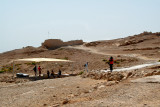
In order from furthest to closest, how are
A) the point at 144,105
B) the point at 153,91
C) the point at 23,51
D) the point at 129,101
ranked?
the point at 23,51
the point at 153,91
the point at 129,101
the point at 144,105

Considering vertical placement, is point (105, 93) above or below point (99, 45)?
below

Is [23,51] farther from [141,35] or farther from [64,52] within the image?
[141,35]

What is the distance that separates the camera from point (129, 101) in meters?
6.04

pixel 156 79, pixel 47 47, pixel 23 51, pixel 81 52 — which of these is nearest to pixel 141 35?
pixel 81 52

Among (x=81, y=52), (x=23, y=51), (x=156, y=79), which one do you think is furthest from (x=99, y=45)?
(x=156, y=79)

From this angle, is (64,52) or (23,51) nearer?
(64,52)

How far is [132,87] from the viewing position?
7.41 meters

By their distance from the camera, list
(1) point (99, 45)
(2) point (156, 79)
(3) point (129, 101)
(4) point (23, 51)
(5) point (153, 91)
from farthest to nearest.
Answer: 1. (1) point (99, 45)
2. (4) point (23, 51)
3. (2) point (156, 79)
4. (5) point (153, 91)
5. (3) point (129, 101)

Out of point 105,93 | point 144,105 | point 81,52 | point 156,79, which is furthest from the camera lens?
point 81,52

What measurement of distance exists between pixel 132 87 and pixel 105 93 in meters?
0.96

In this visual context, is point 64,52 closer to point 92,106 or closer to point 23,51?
Answer: point 23,51

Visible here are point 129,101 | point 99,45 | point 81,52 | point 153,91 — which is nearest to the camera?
point 129,101

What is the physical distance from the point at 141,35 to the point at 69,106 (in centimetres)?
4774

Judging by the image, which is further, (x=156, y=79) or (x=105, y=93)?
(x=156, y=79)
